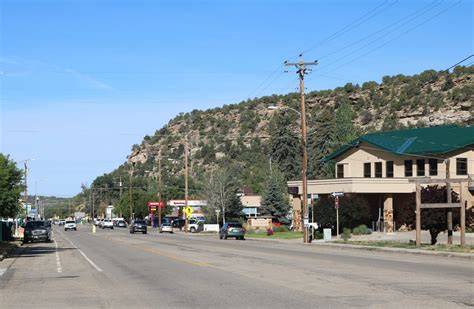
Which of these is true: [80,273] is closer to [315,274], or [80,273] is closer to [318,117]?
[315,274]

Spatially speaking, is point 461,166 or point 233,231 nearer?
point 233,231

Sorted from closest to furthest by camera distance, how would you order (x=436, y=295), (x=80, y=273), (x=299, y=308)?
(x=299, y=308) → (x=436, y=295) → (x=80, y=273)

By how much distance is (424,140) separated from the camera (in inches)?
2389

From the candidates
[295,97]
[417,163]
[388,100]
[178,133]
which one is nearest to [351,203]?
[417,163]

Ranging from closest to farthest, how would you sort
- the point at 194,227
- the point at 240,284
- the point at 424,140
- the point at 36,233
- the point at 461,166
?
the point at 240,284
the point at 36,233
the point at 461,166
the point at 424,140
the point at 194,227

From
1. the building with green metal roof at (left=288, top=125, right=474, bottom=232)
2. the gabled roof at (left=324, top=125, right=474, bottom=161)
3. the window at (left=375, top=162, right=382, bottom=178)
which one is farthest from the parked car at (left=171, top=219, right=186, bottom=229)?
the window at (left=375, top=162, right=382, bottom=178)

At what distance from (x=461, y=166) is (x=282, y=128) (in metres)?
61.3

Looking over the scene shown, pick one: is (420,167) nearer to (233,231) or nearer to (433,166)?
(433,166)

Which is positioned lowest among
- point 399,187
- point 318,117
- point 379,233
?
point 379,233

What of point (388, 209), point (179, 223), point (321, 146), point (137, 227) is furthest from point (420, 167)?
point (321, 146)

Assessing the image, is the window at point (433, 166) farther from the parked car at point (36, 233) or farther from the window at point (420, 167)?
the parked car at point (36, 233)

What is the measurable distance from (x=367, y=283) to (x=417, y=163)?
44.9m

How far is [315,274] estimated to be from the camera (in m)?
20.1

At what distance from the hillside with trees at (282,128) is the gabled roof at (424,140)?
16660mm
